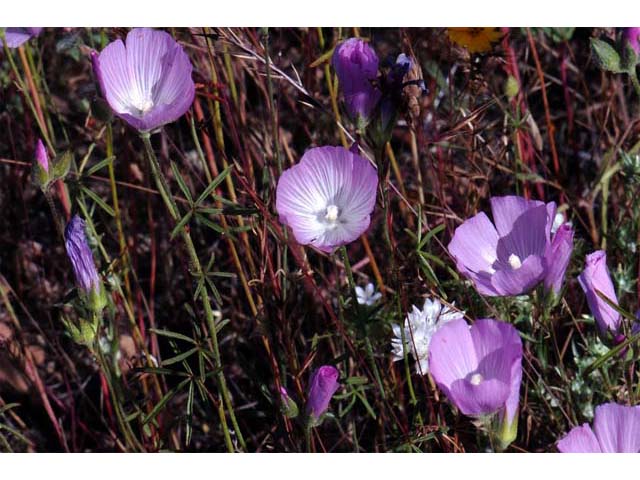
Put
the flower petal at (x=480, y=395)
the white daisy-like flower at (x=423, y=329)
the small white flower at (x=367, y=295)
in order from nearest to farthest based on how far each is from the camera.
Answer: the flower petal at (x=480, y=395), the white daisy-like flower at (x=423, y=329), the small white flower at (x=367, y=295)

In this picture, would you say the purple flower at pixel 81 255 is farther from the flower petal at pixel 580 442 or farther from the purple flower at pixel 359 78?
the flower petal at pixel 580 442

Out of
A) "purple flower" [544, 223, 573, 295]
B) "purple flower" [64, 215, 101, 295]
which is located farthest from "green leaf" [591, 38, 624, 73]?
"purple flower" [64, 215, 101, 295]

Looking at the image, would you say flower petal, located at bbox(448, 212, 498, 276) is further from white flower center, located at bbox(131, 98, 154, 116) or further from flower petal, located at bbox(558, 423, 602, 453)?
white flower center, located at bbox(131, 98, 154, 116)

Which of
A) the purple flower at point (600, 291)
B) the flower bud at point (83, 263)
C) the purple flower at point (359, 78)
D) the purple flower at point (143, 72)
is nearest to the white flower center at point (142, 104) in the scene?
the purple flower at point (143, 72)

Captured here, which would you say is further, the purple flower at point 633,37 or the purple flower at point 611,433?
the purple flower at point 633,37

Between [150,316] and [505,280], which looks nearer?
[505,280]

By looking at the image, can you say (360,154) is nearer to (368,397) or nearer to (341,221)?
(341,221)

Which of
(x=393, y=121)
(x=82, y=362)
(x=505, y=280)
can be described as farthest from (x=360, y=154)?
(x=82, y=362)

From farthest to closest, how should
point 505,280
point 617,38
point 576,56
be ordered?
point 576,56 < point 617,38 < point 505,280
